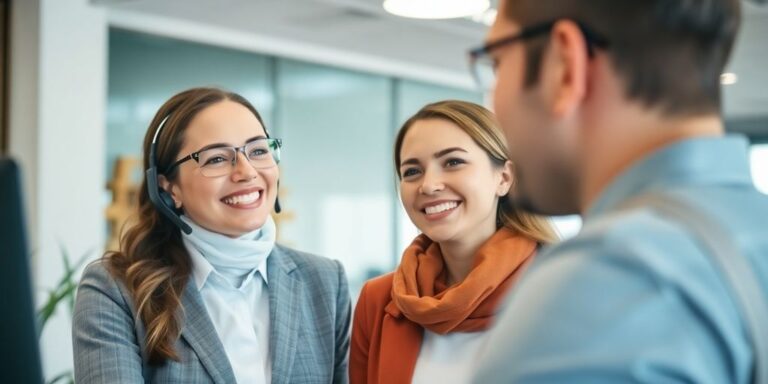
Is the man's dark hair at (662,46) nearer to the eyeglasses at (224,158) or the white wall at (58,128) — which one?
the eyeglasses at (224,158)

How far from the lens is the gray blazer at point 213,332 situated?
5.52ft

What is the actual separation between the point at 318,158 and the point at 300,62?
2.29 feet

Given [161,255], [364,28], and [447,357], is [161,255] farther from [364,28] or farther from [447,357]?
[364,28]

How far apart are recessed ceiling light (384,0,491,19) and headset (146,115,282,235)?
1.79 meters

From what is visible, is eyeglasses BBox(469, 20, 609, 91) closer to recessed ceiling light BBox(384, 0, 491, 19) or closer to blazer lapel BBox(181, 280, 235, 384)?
blazer lapel BBox(181, 280, 235, 384)

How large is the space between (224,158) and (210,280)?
0.25m

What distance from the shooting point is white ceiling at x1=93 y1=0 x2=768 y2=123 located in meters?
5.18

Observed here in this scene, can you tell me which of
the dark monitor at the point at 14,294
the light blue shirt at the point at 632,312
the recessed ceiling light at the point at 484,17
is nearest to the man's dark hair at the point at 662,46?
the light blue shirt at the point at 632,312

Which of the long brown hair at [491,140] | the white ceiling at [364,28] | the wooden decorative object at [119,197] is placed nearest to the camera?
the long brown hair at [491,140]

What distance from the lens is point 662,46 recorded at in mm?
728

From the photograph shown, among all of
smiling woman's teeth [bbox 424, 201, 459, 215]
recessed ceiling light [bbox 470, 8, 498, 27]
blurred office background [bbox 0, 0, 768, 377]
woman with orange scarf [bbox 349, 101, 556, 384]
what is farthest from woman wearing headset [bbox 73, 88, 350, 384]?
recessed ceiling light [bbox 470, 8, 498, 27]

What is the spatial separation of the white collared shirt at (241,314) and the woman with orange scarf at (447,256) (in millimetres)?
217

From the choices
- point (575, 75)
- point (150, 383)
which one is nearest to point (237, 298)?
point (150, 383)

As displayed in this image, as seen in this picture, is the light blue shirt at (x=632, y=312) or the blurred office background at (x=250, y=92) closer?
the light blue shirt at (x=632, y=312)
